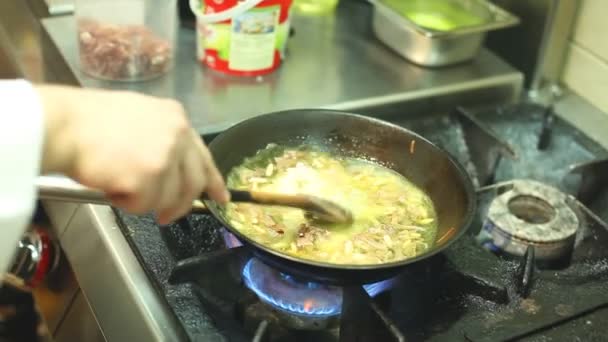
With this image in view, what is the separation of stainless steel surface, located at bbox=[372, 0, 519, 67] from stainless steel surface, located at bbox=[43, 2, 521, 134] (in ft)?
0.06

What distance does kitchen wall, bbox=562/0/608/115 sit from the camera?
1.18 metres

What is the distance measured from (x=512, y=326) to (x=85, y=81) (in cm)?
68

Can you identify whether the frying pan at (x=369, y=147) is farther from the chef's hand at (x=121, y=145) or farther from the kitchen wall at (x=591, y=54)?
the kitchen wall at (x=591, y=54)

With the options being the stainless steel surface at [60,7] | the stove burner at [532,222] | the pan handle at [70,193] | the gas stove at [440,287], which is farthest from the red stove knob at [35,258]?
the stove burner at [532,222]

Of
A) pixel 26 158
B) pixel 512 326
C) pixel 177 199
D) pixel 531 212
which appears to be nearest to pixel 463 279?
pixel 512 326

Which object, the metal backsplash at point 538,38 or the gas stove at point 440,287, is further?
the metal backsplash at point 538,38

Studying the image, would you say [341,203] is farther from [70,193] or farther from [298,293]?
[70,193]

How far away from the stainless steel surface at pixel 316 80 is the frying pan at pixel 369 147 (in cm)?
13

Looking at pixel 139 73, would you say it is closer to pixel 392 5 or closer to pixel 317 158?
pixel 317 158

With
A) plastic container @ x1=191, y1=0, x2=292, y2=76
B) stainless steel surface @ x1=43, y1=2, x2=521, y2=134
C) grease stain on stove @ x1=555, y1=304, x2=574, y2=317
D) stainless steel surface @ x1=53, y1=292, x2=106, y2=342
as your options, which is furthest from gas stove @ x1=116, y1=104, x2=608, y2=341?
plastic container @ x1=191, y1=0, x2=292, y2=76

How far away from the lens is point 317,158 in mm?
967

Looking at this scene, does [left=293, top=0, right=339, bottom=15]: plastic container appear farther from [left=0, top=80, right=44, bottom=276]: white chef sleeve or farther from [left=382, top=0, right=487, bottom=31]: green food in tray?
[left=0, top=80, right=44, bottom=276]: white chef sleeve

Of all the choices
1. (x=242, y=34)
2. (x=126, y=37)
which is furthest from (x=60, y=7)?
(x=242, y=34)

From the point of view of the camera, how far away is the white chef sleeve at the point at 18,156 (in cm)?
59
